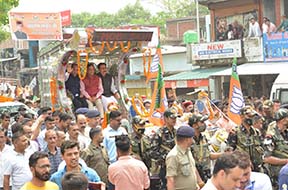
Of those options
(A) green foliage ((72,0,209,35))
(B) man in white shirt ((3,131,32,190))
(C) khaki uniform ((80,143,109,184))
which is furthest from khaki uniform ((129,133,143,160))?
(A) green foliage ((72,0,209,35))

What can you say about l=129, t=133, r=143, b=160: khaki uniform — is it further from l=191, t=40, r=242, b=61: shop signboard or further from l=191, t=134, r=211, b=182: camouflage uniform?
l=191, t=40, r=242, b=61: shop signboard

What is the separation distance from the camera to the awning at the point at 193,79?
25234 millimetres

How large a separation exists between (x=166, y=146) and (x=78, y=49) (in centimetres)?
340

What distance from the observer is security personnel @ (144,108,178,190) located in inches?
314

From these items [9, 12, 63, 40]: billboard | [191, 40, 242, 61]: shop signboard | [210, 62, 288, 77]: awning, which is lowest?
[210, 62, 288, 77]: awning

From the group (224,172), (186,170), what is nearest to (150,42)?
(186,170)

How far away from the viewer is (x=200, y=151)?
775 cm

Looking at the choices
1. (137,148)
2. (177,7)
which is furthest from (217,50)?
(177,7)

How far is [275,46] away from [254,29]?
1848 mm

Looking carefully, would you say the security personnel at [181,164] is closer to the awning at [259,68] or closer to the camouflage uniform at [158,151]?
the camouflage uniform at [158,151]

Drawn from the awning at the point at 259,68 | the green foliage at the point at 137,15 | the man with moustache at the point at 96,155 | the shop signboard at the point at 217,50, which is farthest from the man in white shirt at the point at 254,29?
the green foliage at the point at 137,15

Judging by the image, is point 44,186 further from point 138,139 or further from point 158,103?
point 158,103

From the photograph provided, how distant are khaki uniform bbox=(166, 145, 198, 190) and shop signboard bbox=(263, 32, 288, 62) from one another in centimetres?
1619

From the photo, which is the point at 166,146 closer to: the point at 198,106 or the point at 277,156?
the point at 277,156
